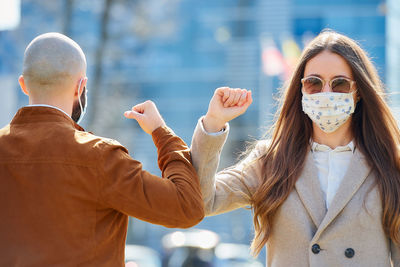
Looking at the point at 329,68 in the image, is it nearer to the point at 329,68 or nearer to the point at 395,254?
the point at 329,68

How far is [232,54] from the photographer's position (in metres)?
35.9

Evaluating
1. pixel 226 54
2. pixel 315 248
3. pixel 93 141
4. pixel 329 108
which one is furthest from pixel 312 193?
pixel 226 54

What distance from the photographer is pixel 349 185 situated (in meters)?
3.59

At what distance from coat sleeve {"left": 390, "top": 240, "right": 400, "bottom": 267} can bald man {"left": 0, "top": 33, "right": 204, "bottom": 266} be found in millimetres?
1055

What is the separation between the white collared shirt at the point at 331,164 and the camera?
12.1ft

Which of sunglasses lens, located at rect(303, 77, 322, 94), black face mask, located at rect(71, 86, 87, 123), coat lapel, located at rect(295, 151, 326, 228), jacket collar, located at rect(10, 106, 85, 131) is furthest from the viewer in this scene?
sunglasses lens, located at rect(303, 77, 322, 94)

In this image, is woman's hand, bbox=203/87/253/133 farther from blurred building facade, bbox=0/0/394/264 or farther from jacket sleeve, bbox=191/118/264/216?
blurred building facade, bbox=0/0/394/264

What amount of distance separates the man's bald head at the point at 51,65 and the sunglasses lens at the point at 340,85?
1.40 m

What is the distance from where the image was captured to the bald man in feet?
9.37

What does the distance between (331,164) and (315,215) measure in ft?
1.04

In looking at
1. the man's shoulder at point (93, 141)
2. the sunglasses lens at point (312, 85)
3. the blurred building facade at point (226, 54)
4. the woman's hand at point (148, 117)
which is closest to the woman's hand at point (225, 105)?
the woman's hand at point (148, 117)

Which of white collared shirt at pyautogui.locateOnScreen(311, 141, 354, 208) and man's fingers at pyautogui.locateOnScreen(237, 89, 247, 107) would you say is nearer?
man's fingers at pyautogui.locateOnScreen(237, 89, 247, 107)

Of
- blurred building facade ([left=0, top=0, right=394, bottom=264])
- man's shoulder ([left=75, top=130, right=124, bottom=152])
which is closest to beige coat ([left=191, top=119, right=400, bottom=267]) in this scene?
man's shoulder ([left=75, top=130, right=124, bottom=152])

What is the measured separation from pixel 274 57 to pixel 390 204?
25.6 meters
